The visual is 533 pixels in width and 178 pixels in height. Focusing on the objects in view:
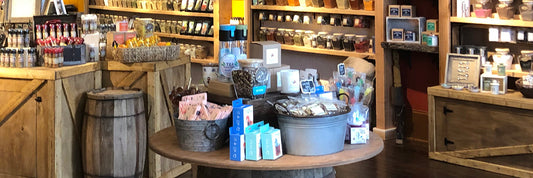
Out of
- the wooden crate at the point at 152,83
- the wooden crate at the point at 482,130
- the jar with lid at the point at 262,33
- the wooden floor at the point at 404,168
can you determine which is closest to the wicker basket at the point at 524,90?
the wooden crate at the point at 482,130

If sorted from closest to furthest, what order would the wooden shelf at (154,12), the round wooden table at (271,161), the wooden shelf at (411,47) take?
the round wooden table at (271,161) → the wooden shelf at (411,47) → the wooden shelf at (154,12)

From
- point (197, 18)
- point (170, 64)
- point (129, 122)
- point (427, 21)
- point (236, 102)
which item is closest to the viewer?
point (236, 102)

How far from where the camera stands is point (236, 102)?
365 cm

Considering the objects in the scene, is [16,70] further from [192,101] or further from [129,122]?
[192,101]

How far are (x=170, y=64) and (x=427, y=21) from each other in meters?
2.31

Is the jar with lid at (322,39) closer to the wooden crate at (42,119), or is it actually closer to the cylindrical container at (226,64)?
the wooden crate at (42,119)

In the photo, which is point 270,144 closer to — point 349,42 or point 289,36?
point 349,42

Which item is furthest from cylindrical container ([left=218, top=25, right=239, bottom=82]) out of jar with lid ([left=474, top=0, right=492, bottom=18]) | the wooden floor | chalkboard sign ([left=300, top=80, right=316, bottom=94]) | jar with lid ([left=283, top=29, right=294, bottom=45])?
jar with lid ([left=283, top=29, right=294, bottom=45])

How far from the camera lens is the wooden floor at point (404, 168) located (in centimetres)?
583

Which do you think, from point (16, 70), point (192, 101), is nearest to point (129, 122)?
point (16, 70)

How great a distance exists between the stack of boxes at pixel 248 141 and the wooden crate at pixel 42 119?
1910 mm

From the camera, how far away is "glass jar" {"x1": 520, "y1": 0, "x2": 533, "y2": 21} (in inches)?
226

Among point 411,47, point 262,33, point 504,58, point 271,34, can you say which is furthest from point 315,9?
point 504,58

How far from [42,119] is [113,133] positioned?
20.2 inches
